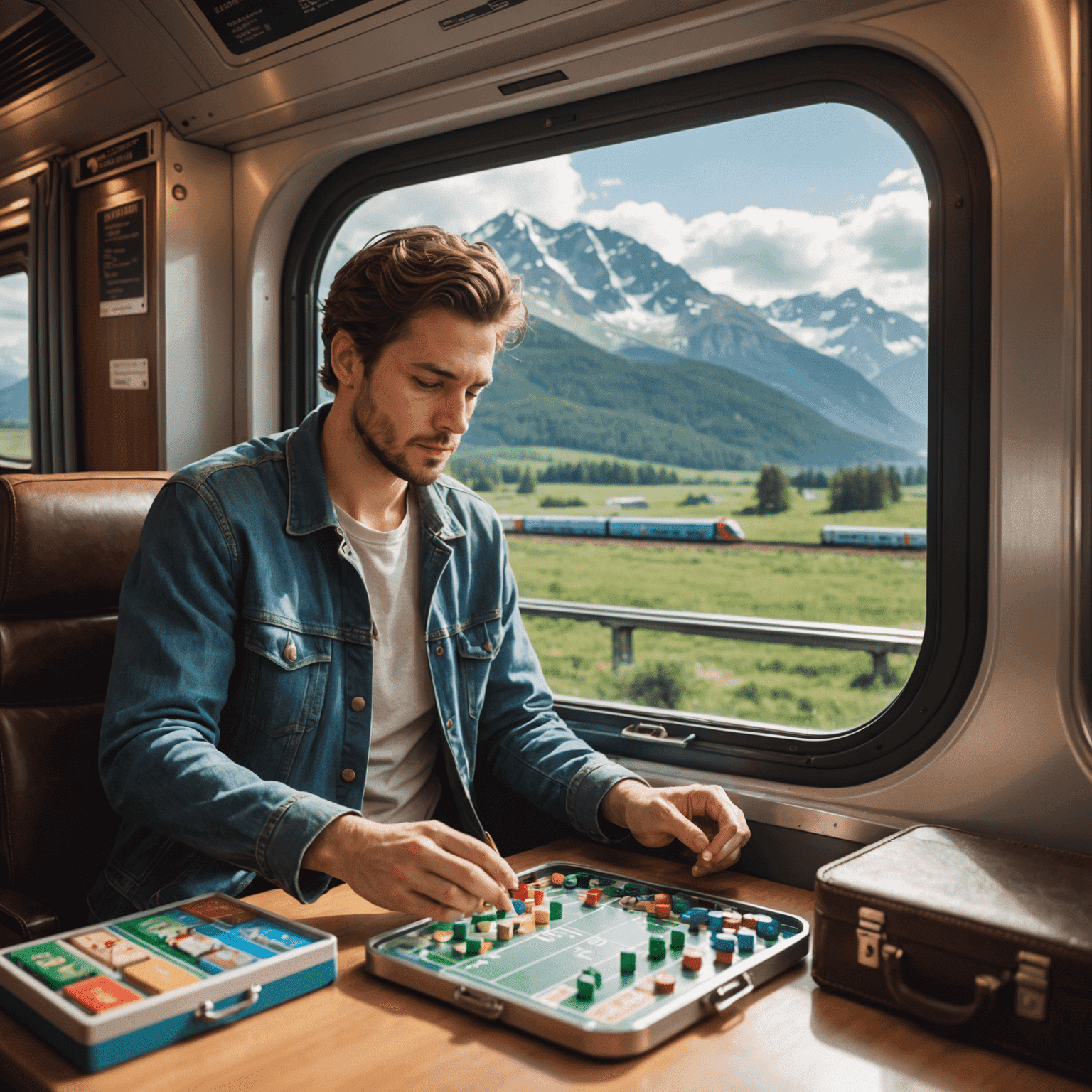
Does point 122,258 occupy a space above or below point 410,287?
above

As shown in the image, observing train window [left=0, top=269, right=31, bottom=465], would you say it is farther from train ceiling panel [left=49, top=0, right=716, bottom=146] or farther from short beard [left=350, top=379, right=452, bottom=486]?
short beard [left=350, top=379, right=452, bottom=486]

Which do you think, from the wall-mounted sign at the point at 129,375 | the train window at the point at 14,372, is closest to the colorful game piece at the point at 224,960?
the wall-mounted sign at the point at 129,375

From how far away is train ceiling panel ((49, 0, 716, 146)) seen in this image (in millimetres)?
1686

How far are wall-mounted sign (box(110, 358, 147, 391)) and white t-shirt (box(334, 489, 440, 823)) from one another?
1137 millimetres

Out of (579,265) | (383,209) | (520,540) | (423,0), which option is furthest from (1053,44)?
(520,540)

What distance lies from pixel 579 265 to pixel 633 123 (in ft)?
31.8

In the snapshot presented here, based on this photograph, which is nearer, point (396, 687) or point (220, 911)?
point (220, 911)

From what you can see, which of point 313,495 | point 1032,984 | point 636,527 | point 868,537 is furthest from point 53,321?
point 868,537

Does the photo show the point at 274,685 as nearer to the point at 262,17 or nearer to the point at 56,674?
the point at 56,674

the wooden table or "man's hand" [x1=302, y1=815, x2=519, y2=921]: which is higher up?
"man's hand" [x1=302, y1=815, x2=519, y2=921]

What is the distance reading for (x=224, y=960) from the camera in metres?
1.01

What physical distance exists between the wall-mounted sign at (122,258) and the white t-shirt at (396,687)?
1.24 m

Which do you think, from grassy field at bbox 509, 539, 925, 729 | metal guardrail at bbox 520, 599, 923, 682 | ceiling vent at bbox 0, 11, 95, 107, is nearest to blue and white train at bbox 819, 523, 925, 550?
grassy field at bbox 509, 539, 925, 729

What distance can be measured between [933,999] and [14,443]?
377cm
